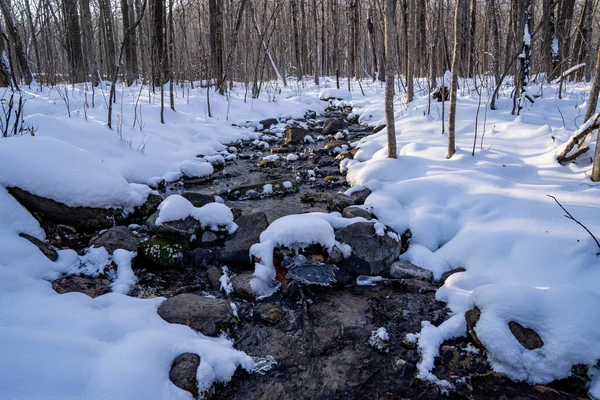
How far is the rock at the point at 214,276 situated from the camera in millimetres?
3233

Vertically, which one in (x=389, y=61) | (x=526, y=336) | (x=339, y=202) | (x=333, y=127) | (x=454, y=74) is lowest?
(x=526, y=336)

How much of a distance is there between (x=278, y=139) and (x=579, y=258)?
6.78m

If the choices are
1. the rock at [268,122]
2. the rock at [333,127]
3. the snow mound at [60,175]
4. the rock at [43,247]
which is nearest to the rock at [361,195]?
the snow mound at [60,175]

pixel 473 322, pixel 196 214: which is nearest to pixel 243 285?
pixel 196 214

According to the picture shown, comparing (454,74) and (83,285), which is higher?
(454,74)

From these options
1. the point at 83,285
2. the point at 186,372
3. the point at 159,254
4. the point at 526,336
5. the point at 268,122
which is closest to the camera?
the point at 186,372

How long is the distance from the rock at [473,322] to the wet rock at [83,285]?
Result: 279cm

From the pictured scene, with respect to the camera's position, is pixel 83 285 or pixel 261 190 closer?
pixel 83 285

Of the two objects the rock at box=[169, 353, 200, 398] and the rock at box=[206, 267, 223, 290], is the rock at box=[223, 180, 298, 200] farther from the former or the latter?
the rock at box=[169, 353, 200, 398]

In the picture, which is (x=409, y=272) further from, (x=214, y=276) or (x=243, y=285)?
(x=214, y=276)

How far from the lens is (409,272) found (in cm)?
330

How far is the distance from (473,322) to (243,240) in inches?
87.6

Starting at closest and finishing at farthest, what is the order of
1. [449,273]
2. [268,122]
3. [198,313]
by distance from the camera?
1. [198,313]
2. [449,273]
3. [268,122]

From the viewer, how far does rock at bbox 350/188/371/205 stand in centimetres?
455
